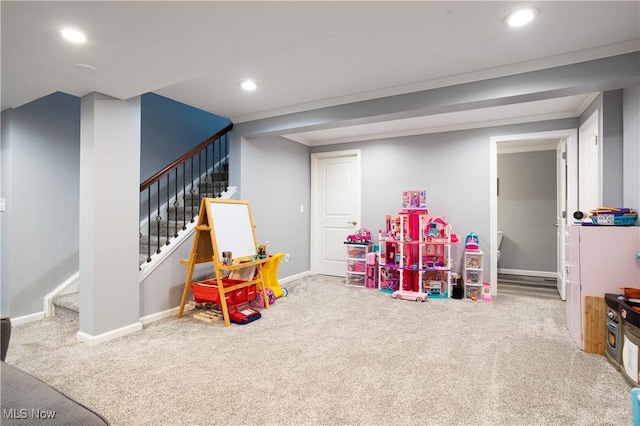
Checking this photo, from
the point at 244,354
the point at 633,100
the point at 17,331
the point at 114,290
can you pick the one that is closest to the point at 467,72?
the point at 633,100

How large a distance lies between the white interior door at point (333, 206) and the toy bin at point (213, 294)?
2209 mm

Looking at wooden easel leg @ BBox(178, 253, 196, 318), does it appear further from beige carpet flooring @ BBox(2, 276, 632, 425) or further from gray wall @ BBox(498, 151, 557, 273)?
gray wall @ BBox(498, 151, 557, 273)

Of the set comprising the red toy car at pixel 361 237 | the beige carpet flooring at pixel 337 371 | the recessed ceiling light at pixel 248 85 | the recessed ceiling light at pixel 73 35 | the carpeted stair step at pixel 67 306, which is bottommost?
the beige carpet flooring at pixel 337 371

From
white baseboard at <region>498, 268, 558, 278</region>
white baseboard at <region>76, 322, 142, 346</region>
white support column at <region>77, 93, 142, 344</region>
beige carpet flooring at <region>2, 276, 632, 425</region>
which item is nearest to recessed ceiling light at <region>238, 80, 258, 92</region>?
white support column at <region>77, 93, 142, 344</region>

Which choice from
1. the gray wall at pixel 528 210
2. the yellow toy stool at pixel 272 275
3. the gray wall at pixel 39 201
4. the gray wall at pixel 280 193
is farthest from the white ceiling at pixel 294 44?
the gray wall at pixel 528 210

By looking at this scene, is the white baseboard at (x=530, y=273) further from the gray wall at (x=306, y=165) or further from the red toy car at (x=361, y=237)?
the red toy car at (x=361, y=237)

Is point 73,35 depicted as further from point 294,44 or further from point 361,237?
point 361,237

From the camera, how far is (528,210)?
5.69 metres

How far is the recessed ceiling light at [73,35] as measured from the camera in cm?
179

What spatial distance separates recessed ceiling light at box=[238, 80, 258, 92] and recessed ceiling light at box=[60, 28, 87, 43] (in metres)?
1.35

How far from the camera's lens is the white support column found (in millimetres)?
2590

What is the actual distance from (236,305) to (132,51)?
2.34 m

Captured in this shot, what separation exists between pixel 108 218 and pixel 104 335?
0.96 meters

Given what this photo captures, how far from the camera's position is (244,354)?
93.7 inches
